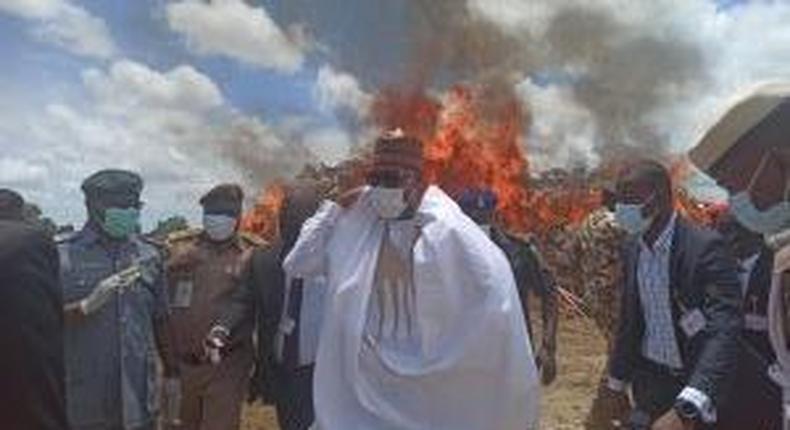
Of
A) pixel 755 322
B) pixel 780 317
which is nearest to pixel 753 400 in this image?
pixel 755 322

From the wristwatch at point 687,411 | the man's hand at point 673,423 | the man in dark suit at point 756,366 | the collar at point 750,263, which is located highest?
the collar at point 750,263

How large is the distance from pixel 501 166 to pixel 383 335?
87.1 feet

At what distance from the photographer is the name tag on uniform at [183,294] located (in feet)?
32.4

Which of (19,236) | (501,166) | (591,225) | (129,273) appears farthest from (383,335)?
(501,166)

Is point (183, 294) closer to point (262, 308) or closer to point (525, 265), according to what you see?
point (262, 308)

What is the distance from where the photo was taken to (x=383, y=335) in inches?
281

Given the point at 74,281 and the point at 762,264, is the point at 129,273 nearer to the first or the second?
the point at 74,281

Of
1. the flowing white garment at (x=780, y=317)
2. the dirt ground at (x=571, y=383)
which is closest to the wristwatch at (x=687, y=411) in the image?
the flowing white garment at (x=780, y=317)

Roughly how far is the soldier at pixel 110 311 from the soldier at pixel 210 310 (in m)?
0.87

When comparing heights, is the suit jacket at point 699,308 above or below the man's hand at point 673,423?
above

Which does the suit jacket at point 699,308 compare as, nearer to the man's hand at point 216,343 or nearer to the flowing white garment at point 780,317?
the flowing white garment at point 780,317

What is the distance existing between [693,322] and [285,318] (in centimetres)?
275

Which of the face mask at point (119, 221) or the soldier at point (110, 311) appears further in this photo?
the face mask at point (119, 221)

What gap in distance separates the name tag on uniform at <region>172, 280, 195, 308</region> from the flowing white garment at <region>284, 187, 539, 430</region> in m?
2.80
